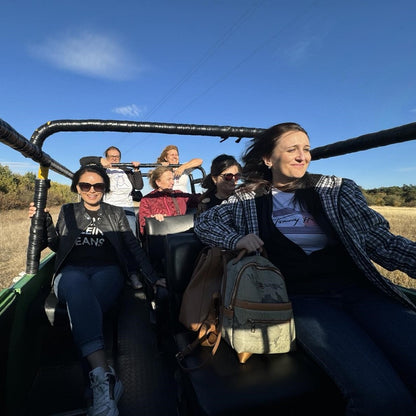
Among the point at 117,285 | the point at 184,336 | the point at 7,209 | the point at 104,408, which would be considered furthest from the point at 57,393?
the point at 7,209

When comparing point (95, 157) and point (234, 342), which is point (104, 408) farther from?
point (95, 157)

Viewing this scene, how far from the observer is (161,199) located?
10.9ft

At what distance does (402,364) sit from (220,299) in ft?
2.38

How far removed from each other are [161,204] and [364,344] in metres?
2.57

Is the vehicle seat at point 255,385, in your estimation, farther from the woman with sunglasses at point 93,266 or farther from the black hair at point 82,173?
the black hair at point 82,173

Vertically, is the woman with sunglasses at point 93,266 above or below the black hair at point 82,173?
below

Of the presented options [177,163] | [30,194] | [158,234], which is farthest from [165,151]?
[30,194]

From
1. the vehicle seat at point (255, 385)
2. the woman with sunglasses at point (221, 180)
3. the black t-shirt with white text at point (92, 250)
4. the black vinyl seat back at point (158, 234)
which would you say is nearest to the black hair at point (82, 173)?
the black t-shirt with white text at point (92, 250)

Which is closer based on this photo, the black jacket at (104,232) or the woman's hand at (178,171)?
the black jacket at (104,232)

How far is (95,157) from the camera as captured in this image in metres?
3.29

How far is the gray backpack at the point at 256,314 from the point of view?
1054 millimetres

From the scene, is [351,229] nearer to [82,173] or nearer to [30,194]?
[82,173]

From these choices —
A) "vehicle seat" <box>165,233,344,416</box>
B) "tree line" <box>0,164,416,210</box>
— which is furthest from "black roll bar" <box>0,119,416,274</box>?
"tree line" <box>0,164,416,210</box>

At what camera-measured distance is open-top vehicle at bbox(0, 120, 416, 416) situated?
3.15 ft
